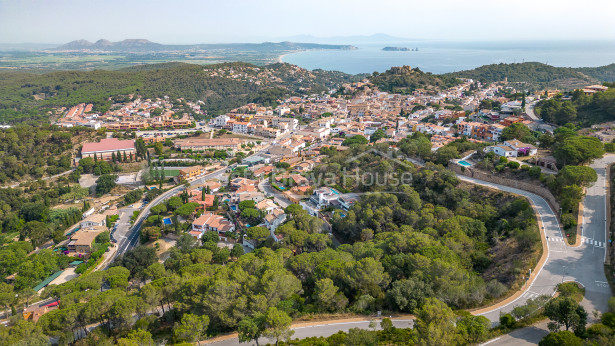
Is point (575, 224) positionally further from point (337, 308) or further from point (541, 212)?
point (337, 308)

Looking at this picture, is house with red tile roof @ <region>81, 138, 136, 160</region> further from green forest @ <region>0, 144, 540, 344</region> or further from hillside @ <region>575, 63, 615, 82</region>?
hillside @ <region>575, 63, 615, 82</region>

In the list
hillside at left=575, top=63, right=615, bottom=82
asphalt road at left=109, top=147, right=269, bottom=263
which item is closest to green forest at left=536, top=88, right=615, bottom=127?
asphalt road at left=109, top=147, right=269, bottom=263

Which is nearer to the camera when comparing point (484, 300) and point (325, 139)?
point (484, 300)

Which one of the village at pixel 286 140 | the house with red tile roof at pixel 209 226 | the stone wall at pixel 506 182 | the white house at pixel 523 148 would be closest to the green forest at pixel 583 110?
the village at pixel 286 140

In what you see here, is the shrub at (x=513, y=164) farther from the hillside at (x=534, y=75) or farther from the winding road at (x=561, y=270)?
the hillside at (x=534, y=75)

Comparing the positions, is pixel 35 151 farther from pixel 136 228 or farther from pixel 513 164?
pixel 513 164

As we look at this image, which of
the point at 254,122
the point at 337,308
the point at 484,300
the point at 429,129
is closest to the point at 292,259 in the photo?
the point at 337,308
